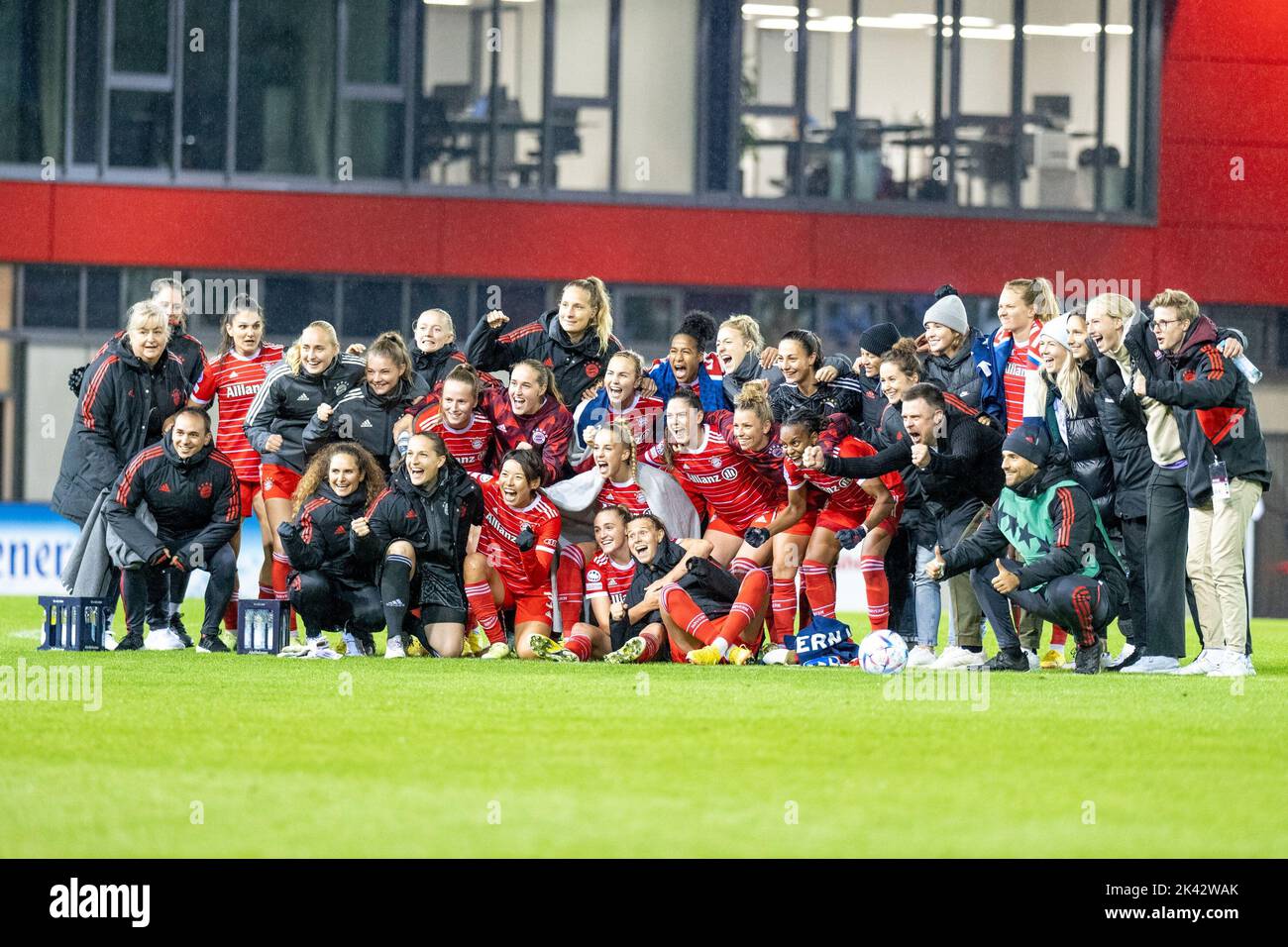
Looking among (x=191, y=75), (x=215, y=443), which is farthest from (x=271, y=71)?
(x=215, y=443)

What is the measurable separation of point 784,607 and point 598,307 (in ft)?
7.54

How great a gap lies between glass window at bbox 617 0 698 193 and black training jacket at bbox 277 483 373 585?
1577 cm

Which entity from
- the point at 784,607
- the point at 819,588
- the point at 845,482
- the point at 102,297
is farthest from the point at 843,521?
the point at 102,297

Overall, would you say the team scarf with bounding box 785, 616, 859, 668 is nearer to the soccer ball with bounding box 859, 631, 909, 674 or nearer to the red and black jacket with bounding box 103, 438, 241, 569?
the soccer ball with bounding box 859, 631, 909, 674

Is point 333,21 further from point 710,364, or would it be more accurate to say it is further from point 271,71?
point 710,364

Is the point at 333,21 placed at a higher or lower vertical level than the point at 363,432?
higher

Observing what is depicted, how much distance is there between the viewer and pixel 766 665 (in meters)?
12.1

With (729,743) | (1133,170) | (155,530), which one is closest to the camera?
(729,743)

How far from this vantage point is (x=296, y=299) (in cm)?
2675

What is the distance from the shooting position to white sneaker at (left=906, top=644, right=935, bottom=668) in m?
11.9

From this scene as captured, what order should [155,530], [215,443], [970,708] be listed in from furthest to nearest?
[215,443], [155,530], [970,708]

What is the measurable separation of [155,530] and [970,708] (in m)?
5.71

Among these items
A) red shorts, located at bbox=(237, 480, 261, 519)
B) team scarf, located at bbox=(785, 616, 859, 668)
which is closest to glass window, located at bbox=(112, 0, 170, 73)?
red shorts, located at bbox=(237, 480, 261, 519)

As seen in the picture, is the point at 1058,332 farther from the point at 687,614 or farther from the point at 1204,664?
the point at 687,614
